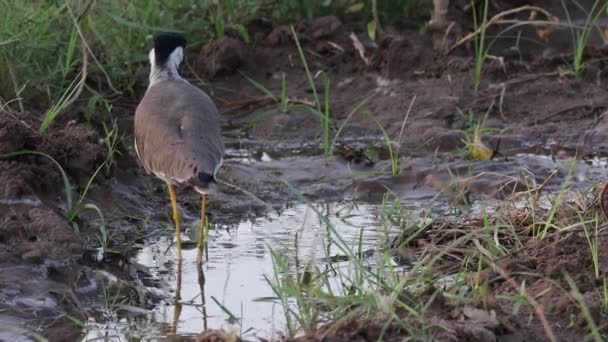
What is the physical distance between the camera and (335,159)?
779 centimetres

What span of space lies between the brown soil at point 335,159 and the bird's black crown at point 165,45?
1.75 feet

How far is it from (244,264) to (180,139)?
65 centimetres

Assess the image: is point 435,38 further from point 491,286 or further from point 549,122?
point 491,286

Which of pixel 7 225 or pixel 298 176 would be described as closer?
pixel 7 225

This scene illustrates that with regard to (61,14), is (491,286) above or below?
below

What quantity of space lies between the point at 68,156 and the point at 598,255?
2.78 m

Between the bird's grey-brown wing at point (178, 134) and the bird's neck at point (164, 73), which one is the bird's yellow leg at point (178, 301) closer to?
the bird's grey-brown wing at point (178, 134)

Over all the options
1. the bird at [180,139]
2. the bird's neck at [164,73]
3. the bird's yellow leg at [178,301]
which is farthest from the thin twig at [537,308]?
the bird's neck at [164,73]

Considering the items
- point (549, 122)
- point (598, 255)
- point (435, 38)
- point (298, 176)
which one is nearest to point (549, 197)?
point (598, 255)

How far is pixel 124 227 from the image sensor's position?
6688mm

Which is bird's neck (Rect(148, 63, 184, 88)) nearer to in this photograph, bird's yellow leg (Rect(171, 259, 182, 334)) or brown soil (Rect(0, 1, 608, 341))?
brown soil (Rect(0, 1, 608, 341))

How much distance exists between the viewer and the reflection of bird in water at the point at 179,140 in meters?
6.05

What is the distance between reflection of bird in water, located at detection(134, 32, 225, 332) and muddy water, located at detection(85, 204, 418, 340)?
101 mm

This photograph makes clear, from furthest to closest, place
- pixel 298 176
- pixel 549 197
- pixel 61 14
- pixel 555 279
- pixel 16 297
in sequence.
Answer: pixel 61 14, pixel 298 176, pixel 549 197, pixel 16 297, pixel 555 279
